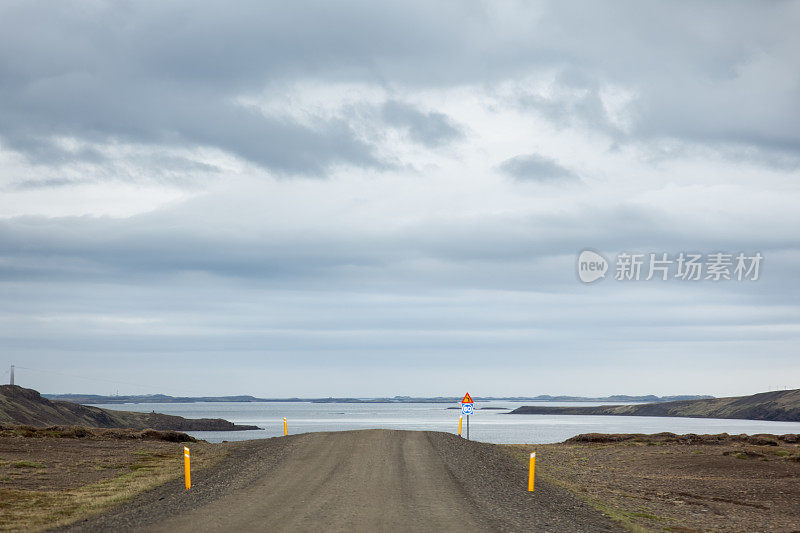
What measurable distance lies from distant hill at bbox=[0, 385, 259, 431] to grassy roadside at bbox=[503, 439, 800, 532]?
79.8m

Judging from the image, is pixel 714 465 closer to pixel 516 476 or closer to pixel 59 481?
pixel 516 476

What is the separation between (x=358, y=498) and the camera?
800 inches

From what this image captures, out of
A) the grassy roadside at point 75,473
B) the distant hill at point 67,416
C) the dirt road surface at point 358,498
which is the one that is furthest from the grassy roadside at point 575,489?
the distant hill at point 67,416

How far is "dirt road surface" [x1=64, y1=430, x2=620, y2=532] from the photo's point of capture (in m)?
16.8

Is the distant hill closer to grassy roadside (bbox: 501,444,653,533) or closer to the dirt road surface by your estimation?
grassy roadside (bbox: 501,444,653,533)

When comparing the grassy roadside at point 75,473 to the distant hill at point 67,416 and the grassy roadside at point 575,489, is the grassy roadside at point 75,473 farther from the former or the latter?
the distant hill at point 67,416

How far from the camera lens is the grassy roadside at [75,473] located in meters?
19.6

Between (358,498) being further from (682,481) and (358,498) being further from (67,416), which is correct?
(67,416)

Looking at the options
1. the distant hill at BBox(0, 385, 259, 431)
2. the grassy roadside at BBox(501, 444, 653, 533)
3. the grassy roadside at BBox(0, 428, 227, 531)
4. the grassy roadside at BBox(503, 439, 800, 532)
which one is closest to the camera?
the grassy roadside at BBox(0, 428, 227, 531)

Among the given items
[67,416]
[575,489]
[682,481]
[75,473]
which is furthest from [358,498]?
[67,416]

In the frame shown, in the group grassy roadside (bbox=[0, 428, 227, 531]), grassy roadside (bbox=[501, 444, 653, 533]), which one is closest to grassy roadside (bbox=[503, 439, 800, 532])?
grassy roadside (bbox=[501, 444, 653, 533])

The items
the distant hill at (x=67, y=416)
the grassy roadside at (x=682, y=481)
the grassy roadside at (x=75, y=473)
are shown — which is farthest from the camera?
the distant hill at (x=67, y=416)

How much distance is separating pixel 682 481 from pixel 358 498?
19862 mm

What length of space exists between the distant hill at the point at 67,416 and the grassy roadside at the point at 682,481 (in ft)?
262
